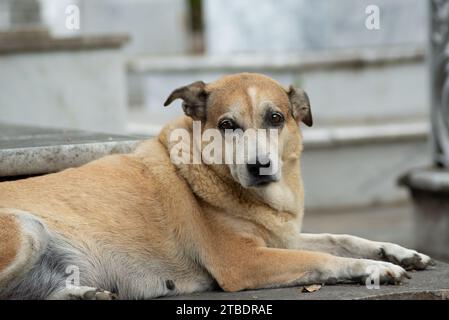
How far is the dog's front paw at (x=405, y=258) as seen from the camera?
413 centimetres

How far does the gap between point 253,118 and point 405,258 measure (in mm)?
863

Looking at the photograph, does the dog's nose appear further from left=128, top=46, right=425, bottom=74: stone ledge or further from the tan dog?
left=128, top=46, right=425, bottom=74: stone ledge

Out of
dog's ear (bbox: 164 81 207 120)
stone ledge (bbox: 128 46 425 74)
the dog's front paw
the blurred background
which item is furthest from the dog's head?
stone ledge (bbox: 128 46 425 74)

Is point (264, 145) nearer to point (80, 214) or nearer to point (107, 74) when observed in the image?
point (80, 214)

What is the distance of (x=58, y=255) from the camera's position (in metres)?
3.81

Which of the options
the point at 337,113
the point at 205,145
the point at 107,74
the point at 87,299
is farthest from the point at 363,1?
the point at 87,299

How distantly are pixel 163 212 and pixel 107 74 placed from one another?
505cm

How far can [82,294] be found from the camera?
366 centimetres

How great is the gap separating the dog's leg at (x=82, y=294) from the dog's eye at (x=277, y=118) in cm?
98

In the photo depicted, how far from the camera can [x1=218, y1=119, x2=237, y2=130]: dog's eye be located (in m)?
4.06

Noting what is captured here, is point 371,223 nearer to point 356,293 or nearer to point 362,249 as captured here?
point 362,249

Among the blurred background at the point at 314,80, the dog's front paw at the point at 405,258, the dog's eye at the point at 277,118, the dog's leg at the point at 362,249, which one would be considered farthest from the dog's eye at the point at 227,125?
the blurred background at the point at 314,80

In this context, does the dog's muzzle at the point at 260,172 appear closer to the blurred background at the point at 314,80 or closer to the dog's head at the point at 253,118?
the dog's head at the point at 253,118

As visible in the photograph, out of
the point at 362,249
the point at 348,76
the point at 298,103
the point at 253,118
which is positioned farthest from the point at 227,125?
the point at 348,76
